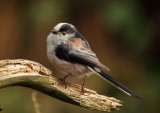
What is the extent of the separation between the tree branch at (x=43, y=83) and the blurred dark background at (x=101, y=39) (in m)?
2.15

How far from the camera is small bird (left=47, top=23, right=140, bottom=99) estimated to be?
13.1 ft

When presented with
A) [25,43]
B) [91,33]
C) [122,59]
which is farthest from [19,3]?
[122,59]

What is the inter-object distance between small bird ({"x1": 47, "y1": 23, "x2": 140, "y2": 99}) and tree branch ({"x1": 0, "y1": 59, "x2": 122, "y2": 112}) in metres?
0.21

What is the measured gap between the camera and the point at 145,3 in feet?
21.0

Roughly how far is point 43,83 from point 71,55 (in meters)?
0.49

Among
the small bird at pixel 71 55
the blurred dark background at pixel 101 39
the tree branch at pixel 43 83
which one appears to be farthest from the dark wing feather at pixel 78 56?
the blurred dark background at pixel 101 39

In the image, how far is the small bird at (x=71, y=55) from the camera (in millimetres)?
3998

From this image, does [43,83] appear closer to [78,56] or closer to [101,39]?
[78,56]

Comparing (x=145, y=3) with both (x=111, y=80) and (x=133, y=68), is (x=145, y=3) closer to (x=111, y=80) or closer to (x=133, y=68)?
(x=133, y=68)

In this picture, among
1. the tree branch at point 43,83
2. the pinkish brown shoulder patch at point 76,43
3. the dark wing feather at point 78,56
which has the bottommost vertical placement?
the tree branch at point 43,83

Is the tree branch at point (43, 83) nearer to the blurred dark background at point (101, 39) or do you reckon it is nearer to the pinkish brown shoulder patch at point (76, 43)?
the pinkish brown shoulder patch at point (76, 43)

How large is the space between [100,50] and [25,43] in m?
0.93

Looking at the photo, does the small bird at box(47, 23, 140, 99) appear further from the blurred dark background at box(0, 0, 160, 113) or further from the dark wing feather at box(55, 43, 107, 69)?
the blurred dark background at box(0, 0, 160, 113)

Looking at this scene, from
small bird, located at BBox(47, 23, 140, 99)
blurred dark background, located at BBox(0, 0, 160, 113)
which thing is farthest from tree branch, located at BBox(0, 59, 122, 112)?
blurred dark background, located at BBox(0, 0, 160, 113)
